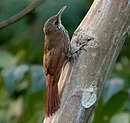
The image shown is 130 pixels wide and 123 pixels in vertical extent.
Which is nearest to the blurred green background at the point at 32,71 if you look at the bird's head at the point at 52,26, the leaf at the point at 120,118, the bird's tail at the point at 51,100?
the leaf at the point at 120,118

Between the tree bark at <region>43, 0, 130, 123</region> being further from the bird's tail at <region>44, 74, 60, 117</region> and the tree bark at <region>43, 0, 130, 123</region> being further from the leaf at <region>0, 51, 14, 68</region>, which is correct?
the leaf at <region>0, 51, 14, 68</region>

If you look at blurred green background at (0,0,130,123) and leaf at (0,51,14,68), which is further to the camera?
leaf at (0,51,14,68)

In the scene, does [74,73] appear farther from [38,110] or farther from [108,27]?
[38,110]

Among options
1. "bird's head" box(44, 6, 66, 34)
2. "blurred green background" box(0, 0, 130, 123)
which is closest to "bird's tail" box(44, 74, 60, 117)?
"bird's head" box(44, 6, 66, 34)

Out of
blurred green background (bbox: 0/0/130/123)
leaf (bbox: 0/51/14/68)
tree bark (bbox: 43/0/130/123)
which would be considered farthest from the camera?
leaf (bbox: 0/51/14/68)

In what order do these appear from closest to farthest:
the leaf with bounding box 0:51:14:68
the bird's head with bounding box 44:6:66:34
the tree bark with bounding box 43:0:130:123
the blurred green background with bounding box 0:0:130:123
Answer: the tree bark with bounding box 43:0:130:123
the bird's head with bounding box 44:6:66:34
the blurred green background with bounding box 0:0:130:123
the leaf with bounding box 0:51:14:68

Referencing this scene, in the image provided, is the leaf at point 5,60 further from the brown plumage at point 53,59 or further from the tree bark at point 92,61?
the tree bark at point 92,61
